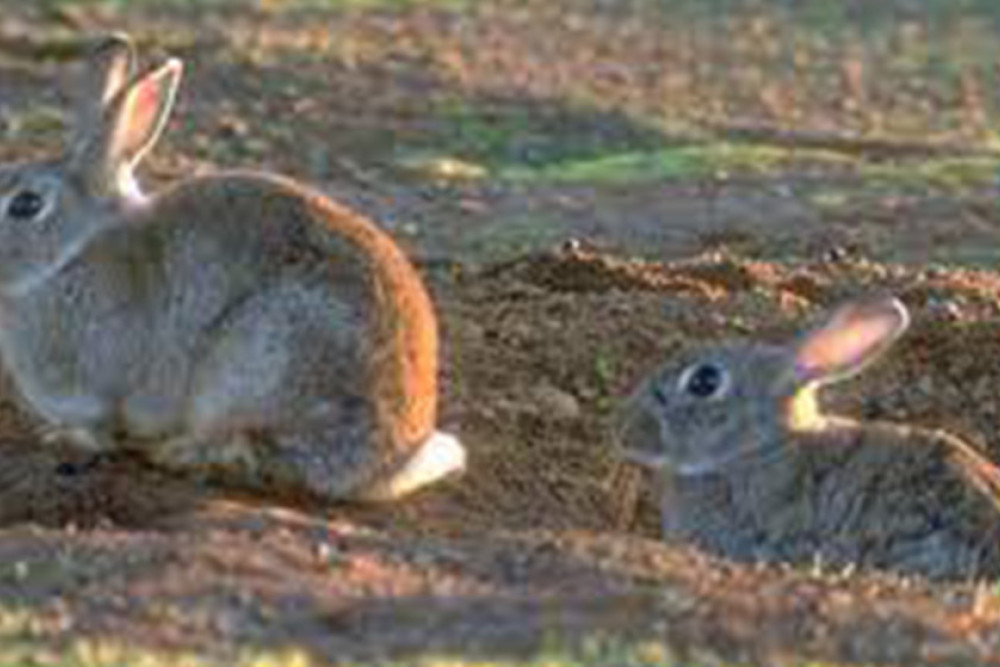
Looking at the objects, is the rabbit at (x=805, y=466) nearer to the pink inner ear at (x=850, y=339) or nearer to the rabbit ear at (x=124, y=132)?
the pink inner ear at (x=850, y=339)

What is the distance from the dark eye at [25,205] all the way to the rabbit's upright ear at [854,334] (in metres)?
2.44

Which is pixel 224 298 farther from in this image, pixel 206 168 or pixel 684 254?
pixel 206 168

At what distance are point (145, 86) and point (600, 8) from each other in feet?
62.2

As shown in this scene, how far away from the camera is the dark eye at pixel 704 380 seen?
12.0 meters

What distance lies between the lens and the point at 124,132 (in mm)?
11891

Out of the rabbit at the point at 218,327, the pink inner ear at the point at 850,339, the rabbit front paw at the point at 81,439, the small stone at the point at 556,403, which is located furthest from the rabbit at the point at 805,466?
the rabbit front paw at the point at 81,439

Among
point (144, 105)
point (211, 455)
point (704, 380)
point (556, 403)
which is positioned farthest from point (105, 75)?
point (704, 380)

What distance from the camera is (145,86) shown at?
1195 cm

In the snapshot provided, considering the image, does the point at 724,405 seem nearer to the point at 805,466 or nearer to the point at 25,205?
the point at 805,466

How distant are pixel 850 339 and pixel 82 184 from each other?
2.46m

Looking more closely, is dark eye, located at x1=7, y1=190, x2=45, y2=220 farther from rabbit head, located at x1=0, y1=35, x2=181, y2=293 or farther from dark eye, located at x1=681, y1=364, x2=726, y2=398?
dark eye, located at x1=681, y1=364, x2=726, y2=398

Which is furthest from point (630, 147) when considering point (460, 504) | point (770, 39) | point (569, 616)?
point (569, 616)

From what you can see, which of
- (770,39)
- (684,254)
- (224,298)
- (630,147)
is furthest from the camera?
(770,39)

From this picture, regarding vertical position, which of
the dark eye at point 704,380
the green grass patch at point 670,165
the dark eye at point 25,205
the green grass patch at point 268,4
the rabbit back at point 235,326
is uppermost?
the dark eye at point 25,205
